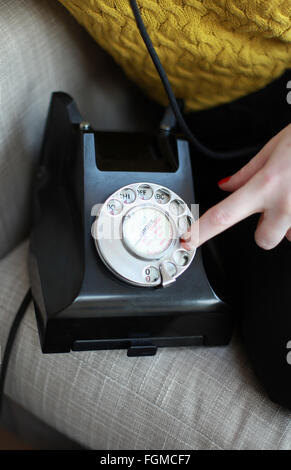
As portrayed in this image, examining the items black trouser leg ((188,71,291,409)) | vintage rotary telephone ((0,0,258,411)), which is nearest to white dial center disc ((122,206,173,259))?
vintage rotary telephone ((0,0,258,411))

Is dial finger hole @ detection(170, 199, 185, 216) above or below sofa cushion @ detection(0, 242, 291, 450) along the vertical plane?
above

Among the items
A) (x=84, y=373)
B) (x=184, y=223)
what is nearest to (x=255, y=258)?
(x=184, y=223)

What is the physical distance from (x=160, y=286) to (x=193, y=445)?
0.19 metres

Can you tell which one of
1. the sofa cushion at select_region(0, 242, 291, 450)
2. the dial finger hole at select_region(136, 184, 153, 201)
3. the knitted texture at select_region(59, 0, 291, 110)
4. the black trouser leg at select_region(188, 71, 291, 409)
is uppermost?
the knitted texture at select_region(59, 0, 291, 110)

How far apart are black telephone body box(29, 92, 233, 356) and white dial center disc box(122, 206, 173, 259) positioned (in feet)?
0.07

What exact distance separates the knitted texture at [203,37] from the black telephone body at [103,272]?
0.09 m

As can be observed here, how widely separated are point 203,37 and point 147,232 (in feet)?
0.78

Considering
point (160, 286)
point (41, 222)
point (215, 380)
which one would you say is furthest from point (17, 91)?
point (215, 380)

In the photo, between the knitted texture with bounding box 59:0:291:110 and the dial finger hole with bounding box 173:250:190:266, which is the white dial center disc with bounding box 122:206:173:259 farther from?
the knitted texture with bounding box 59:0:291:110

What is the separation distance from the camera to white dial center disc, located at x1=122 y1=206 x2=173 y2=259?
1.64ft

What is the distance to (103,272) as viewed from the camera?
1.63 feet

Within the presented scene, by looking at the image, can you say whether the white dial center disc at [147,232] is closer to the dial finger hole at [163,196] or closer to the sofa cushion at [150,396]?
the dial finger hole at [163,196]

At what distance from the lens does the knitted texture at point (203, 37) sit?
530 millimetres

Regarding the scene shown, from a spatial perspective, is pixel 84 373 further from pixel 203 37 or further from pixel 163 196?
pixel 203 37
